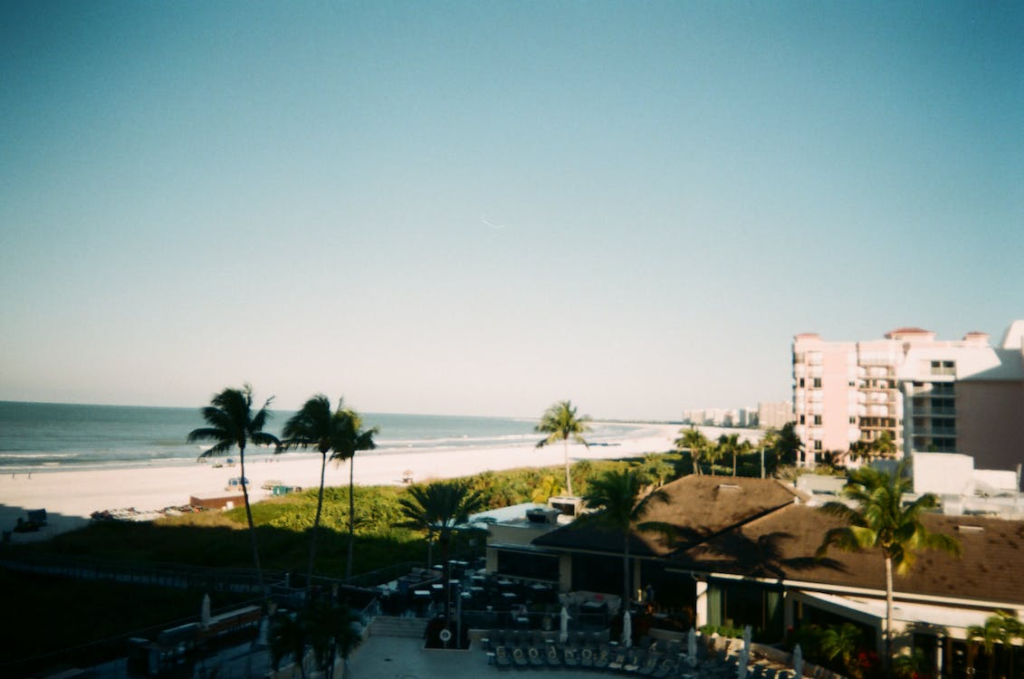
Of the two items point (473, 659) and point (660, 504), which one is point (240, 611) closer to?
point (473, 659)

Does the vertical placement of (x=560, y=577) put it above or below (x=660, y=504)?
below

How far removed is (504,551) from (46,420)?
526 feet

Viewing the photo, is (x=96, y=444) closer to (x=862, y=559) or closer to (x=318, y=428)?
(x=318, y=428)

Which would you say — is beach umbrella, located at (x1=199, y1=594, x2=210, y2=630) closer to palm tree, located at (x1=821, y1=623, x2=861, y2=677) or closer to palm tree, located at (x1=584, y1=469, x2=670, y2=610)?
palm tree, located at (x1=584, y1=469, x2=670, y2=610)

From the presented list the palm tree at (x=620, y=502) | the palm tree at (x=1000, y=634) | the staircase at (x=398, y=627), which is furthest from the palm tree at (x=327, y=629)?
the palm tree at (x=1000, y=634)

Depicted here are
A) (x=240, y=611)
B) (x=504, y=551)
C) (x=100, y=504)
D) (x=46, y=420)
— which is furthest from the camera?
(x=46, y=420)

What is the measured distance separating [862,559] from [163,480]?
223 ft

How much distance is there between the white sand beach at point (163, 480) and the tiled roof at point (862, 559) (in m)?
40.7

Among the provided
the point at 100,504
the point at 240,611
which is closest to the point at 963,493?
the point at 240,611

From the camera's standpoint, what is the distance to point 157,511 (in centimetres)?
5016

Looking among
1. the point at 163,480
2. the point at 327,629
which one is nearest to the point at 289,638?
the point at 327,629

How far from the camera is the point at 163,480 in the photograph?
2761 inches

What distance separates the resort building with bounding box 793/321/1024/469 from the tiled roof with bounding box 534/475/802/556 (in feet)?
150

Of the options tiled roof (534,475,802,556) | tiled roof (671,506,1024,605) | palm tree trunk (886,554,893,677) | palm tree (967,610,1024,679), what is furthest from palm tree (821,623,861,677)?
tiled roof (534,475,802,556)
